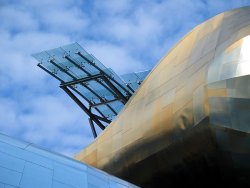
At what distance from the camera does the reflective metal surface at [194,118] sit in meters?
13.4

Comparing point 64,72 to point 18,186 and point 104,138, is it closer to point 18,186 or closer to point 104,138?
point 104,138

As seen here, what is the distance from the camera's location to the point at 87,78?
110 ft

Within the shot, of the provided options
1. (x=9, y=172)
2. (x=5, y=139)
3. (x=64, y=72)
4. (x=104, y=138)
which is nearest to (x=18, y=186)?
(x=9, y=172)

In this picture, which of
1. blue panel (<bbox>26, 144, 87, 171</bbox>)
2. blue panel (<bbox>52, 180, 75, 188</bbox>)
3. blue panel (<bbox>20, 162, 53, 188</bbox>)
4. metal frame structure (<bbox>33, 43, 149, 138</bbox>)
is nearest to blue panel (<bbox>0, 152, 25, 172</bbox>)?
blue panel (<bbox>20, 162, 53, 188</bbox>)

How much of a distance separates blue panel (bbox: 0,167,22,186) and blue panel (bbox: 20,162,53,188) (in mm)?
116

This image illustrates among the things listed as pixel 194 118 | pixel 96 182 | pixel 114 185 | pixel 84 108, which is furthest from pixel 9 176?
pixel 84 108

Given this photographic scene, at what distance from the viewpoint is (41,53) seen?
33312 mm

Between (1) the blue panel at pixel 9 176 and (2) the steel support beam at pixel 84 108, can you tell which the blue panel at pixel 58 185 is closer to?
(1) the blue panel at pixel 9 176

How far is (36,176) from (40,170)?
1.34 ft

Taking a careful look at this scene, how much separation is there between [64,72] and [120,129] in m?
17.1

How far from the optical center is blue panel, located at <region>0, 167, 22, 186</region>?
37.6 ft

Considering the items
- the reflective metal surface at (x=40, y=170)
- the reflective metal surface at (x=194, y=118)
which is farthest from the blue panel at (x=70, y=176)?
the reflective metal surface at (x=194, y=118)

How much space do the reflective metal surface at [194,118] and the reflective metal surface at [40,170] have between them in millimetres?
1609

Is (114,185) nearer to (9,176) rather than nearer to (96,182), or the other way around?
(96,182)
